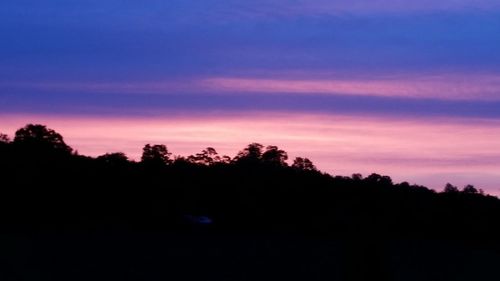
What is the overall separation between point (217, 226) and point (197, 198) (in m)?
2.44

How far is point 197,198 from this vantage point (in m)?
28.3

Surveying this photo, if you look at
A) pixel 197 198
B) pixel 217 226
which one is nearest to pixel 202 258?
pixel 217 226

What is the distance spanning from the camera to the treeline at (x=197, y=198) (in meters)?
23.6

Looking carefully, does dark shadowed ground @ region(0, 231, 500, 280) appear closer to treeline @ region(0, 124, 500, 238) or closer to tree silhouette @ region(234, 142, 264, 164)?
treeline @ region(0, 124, 500, 238)

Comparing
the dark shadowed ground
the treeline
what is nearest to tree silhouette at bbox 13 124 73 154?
the treeline

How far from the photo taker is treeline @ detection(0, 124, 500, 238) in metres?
23.6

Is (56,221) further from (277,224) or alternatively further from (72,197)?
(277,224)

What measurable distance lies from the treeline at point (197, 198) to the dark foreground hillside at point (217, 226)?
5 centimetres

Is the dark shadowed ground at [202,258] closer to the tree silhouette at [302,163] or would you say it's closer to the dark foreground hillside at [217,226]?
the dark foreground hillside at [217,226]

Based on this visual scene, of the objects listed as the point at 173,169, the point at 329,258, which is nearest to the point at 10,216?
the point at 329,258

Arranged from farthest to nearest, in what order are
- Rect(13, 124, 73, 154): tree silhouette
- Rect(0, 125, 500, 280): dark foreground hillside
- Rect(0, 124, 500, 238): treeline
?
Rect(13, 124, 73, 154): tree silhouette → Rect(0, 124, 500, 238): treeline → Rect(0, 125, 500, 280): dark foreground hillside

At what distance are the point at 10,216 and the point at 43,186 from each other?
7.10 ft

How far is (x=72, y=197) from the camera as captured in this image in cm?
2433

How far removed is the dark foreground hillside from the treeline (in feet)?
0.17
